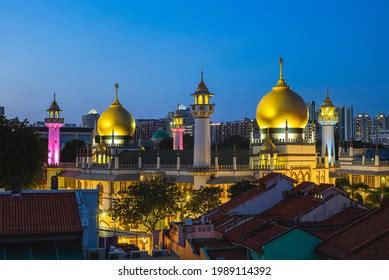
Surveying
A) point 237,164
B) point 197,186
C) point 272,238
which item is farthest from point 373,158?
point 272,238

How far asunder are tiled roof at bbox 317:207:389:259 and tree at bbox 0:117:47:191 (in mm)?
17856

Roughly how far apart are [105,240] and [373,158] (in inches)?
1390

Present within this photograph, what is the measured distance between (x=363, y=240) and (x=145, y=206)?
18985 mm

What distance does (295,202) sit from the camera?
98.5ft

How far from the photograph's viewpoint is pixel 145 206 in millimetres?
34125

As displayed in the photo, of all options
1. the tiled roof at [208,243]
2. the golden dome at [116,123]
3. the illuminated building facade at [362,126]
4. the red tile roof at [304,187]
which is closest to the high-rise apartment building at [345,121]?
the illuminated building facade at [362,126]

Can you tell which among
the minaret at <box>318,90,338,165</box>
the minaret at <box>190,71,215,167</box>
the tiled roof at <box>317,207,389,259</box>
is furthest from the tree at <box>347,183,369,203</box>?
the tiled roof at <box>317,207,389,259</box>

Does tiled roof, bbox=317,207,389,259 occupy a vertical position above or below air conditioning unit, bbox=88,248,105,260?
above

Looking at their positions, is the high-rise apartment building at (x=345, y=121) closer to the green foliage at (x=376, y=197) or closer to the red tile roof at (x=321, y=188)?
the green foliage at (x=376, y=197)

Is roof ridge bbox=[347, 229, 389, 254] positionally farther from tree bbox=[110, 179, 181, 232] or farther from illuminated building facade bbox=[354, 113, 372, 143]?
illuminated building facade bbox=[354, 113, 372, 143]

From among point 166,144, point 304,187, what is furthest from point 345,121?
point 304,187

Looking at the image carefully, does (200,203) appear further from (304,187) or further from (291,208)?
(291,208)

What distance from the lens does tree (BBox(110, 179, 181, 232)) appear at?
1339 inches

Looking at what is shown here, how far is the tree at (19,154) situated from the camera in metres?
30.9
